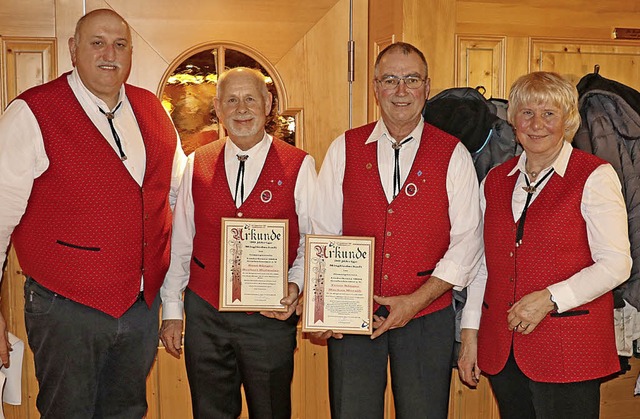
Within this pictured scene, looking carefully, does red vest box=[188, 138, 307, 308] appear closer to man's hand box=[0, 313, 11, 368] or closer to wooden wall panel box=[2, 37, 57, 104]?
man's hand box=[0, 313, 11, 368]

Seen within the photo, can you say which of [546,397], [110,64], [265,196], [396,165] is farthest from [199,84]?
[546,397]

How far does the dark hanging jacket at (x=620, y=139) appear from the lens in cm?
259

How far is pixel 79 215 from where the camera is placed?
2240 millimetres

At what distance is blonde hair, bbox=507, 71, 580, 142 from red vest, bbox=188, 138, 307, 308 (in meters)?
0.78

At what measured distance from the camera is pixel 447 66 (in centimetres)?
291

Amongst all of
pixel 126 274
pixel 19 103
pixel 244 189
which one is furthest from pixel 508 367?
pixel 19 103

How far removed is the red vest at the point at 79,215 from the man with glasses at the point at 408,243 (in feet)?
2.26

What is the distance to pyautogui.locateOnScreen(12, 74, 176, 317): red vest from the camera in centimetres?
223

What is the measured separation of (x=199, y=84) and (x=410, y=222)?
1.12 m

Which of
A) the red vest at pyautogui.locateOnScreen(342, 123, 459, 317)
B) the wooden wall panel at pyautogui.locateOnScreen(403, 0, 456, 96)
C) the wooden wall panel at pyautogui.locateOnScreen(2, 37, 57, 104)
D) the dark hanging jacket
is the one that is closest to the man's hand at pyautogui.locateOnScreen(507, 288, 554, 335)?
the red vest at pyautogui.locateOnScreen(342, 123, 459, 317)

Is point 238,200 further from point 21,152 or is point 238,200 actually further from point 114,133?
point 21,152

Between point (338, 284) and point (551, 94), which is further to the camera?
point (338, 284)

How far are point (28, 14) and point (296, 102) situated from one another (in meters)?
1.08

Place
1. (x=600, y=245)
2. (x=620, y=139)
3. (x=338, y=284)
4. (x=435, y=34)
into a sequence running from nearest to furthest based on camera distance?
(x=600, y=245), (x=338, y=284), (x=620, y=139), (x=435, y=34)
